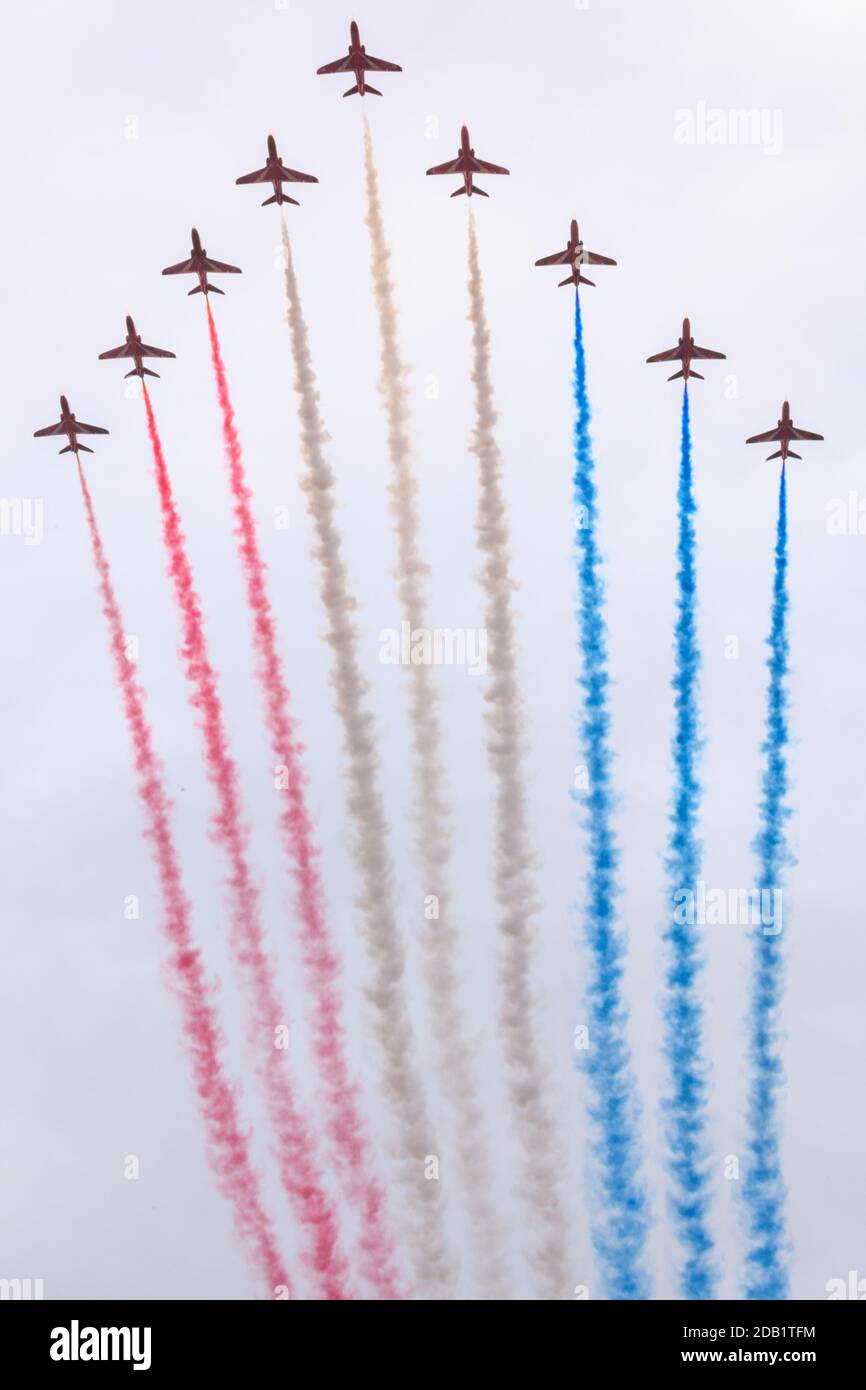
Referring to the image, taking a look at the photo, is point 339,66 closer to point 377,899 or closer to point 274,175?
point 274,175

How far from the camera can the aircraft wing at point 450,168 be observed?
86.3 m

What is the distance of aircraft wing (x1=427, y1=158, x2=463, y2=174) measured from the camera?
283 feet

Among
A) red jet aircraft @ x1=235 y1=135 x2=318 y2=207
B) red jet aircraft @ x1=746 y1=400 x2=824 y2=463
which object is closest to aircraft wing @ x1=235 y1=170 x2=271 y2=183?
red jet aircraft @ x1=235 y1=135 x2=318 y2=207

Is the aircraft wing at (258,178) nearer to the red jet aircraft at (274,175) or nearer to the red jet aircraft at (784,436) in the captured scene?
the red jet aircraft at (274,175)

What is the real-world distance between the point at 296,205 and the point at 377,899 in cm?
2349

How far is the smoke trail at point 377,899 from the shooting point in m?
85.9

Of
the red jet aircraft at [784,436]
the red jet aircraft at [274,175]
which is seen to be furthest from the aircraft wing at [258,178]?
the red jet aircraft at [784,436]

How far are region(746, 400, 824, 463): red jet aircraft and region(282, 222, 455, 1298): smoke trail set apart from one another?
1570cm

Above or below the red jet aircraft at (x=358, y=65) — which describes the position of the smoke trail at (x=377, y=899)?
below

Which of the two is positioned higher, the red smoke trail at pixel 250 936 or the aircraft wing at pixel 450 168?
the aircraft wing at pixel 450 168
